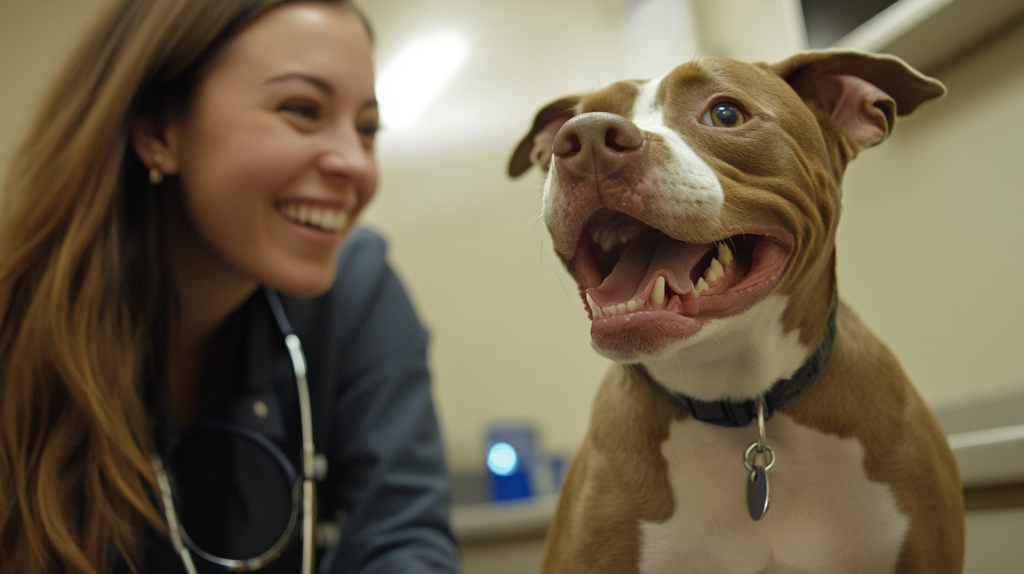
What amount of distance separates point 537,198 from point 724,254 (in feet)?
1.02

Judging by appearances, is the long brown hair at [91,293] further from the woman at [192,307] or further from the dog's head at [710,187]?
the dog's head at [710,187]

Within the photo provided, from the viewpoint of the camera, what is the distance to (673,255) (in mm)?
811

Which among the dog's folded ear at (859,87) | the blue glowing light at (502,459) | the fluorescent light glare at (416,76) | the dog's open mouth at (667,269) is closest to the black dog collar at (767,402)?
the dog's open mouth at (667,269)

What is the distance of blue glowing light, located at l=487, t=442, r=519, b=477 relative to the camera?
2676 millimetres

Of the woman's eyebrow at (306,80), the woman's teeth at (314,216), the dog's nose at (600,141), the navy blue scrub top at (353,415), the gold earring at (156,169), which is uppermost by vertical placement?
the woman's eyebrow at (306,80)

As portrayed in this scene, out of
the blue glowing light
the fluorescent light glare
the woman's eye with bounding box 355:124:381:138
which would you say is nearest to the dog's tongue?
the woman's eye with bounding box 355:124:381:138

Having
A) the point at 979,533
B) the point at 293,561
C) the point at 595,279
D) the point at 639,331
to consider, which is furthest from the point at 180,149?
the point at 979,533

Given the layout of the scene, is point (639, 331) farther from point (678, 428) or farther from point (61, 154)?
point (61, 154)

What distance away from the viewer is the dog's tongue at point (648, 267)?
78 cm

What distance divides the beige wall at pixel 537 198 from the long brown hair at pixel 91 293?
77 centimetres

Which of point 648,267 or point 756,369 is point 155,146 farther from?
point 756,369

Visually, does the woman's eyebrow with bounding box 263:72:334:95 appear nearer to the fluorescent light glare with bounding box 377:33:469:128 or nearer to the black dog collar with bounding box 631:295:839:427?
the black dog collar with bounding box 631:295:839:427

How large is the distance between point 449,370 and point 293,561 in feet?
5.09

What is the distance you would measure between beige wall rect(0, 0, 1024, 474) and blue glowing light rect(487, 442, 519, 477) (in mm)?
202
